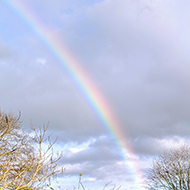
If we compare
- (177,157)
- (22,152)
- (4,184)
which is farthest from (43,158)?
(177,157)

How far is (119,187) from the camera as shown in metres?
6.93

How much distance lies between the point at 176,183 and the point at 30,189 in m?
28.5

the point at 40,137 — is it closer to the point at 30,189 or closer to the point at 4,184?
the point at 4,184

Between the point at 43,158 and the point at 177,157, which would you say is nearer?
the point at 43,158

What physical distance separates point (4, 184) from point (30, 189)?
1993mm

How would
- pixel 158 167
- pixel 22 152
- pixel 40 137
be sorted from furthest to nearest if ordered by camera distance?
1. pixel 158 167
2. pixel 22 152
3. pixel 40 137

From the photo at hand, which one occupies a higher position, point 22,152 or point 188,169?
point 188,169

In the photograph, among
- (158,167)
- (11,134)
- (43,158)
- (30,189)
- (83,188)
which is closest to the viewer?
(83,188)

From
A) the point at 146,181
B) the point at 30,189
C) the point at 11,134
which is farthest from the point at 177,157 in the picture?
the point at 30,189

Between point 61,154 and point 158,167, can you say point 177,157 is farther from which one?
point 61,154

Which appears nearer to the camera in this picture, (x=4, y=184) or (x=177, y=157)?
(x=4, y=184)

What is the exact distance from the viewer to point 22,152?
19.7 metres

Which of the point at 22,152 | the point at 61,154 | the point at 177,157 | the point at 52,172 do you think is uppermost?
the point at 177,157

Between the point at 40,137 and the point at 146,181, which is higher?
the point at 146,181
